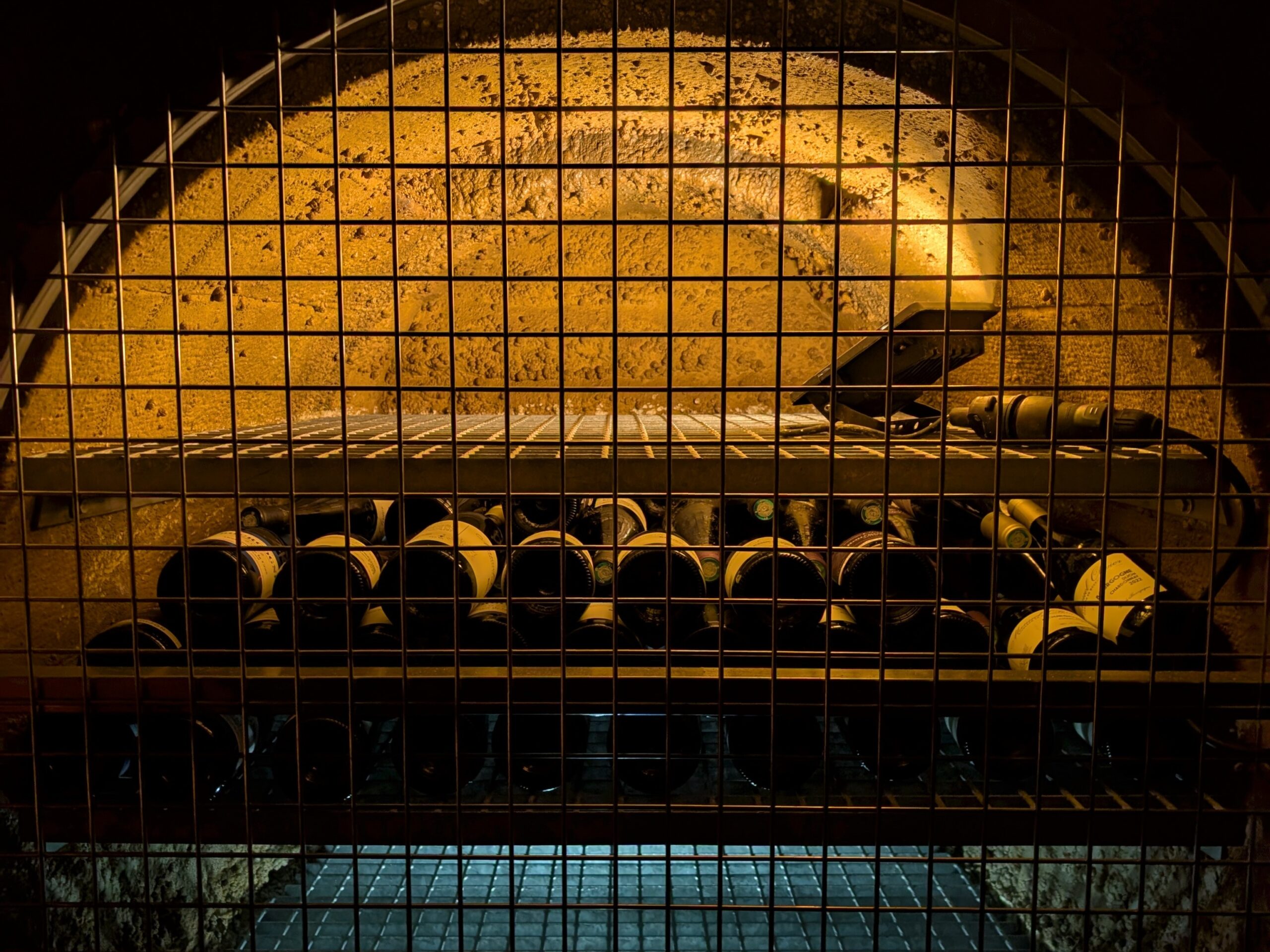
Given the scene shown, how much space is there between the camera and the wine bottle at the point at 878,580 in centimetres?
120

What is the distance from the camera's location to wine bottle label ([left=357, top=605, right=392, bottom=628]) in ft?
3.90

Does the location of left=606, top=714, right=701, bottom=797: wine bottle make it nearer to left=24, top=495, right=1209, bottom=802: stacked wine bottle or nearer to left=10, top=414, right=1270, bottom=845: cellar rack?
left=24, top=495, right=1209, bottom=802: stacked wine bottle

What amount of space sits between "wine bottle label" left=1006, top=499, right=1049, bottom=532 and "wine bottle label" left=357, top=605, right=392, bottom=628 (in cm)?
108

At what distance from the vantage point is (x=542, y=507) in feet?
5.73

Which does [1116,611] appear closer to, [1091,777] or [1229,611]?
[1229,611]

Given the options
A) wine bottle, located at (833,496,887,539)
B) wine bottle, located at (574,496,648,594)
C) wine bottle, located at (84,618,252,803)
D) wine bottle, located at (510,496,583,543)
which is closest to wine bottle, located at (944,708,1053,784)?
wine bottle, located at (833,496,887,539)

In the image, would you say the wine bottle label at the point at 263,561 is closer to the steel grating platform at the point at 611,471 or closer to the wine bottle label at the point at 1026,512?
the steel grating platform at the point at 611,471

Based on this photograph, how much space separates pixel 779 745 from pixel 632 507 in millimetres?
611

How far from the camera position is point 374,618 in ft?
3.93

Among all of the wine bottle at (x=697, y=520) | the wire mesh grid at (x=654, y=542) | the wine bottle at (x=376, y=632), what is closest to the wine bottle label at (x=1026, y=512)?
the wire mesh grid at (x=654, y=542)

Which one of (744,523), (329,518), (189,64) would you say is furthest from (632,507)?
(189,64)

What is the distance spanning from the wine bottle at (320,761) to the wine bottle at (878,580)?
0.72m

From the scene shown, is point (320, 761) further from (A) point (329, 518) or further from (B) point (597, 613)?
(A) point (329, 518)

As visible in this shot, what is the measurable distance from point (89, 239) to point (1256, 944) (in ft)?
5.03
